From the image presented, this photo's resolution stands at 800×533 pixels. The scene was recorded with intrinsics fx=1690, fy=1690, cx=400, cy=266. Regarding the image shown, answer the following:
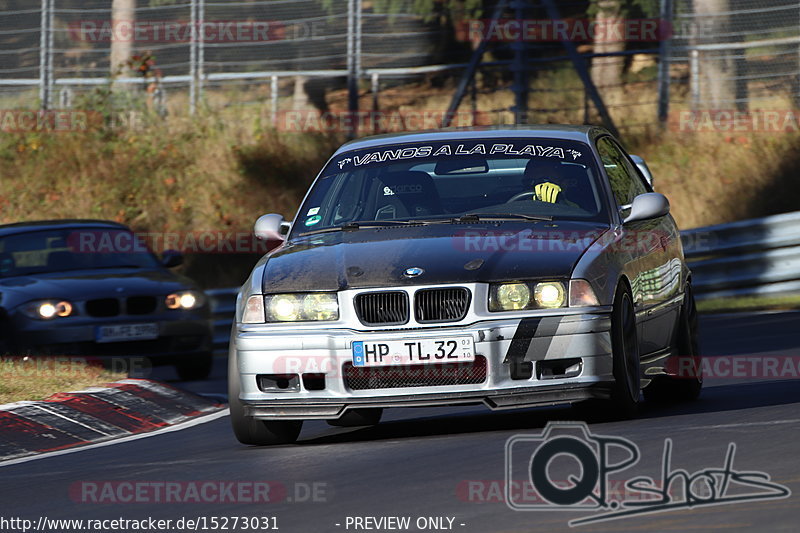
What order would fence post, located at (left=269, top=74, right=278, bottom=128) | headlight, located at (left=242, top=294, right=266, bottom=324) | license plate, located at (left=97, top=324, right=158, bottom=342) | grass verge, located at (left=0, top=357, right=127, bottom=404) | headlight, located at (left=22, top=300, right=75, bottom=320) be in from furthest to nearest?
fence post, located at (left=269, top=74, right=278, bottom=128), license plate, located at (left=97, top=324, right=158, bottom=342), headlight, located at (left=22, top=300, right=75, bottom=320), grass verge, located at (left=0, top=357, right=127, bottom=404), headlight, located at (left=242, top=294, right=266, bottom=324)

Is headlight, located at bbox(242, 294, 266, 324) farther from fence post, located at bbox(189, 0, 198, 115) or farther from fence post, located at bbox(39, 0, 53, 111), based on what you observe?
fence post, located at bbox(39, 0, 53, 111)

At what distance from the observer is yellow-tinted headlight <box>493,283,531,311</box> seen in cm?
827

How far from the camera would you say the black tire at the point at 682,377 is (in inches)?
397

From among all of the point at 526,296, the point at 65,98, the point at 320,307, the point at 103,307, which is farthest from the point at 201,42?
the point at 526,296

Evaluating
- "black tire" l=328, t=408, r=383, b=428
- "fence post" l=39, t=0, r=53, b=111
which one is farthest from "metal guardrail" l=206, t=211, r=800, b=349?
"black tire" l=328, t=408, r=383, b=428

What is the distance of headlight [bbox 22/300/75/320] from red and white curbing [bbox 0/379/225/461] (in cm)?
283

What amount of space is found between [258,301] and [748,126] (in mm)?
18084

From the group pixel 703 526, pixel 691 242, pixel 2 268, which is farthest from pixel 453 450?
pixel 691 242

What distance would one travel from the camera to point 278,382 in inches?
338

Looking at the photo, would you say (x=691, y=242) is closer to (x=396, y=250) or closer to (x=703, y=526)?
(x=396, y=250)

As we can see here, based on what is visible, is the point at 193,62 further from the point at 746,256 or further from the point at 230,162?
the point at 746,256

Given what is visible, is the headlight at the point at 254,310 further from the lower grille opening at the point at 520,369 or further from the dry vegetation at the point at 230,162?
the dry vegetation at the point at 230,162

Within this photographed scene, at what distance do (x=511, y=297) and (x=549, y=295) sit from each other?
19cm

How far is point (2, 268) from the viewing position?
609 inches
